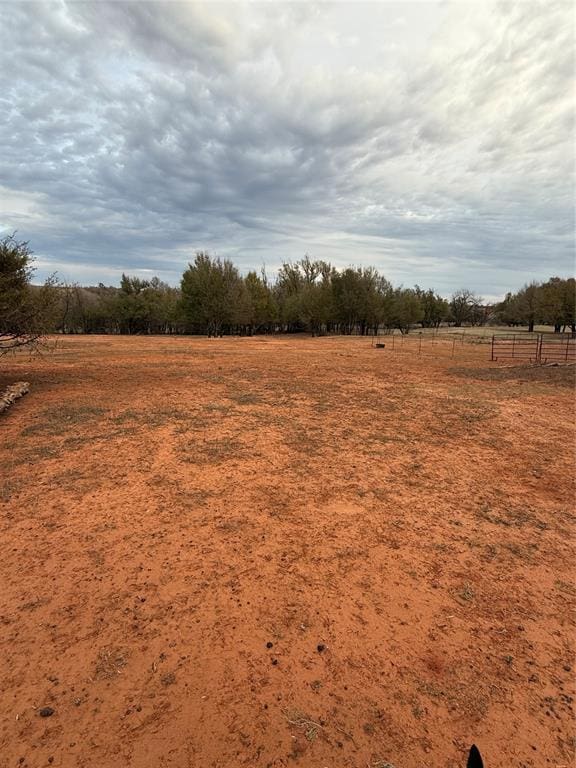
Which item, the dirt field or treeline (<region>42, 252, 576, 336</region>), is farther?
treeline (<region>42, 252, 576, 336</region>)

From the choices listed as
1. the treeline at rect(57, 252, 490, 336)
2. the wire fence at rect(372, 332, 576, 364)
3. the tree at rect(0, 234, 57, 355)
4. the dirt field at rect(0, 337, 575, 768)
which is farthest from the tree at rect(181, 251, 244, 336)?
the dirt field at rect(0, 337, 575, 768)

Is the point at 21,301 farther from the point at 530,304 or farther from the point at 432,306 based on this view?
the point at 432,306

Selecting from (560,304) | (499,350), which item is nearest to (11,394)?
(499,350)

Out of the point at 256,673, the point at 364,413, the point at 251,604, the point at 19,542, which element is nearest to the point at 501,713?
the point at 256,673

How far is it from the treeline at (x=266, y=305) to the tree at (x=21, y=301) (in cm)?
3499

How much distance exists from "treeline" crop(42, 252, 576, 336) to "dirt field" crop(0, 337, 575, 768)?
42.4 m

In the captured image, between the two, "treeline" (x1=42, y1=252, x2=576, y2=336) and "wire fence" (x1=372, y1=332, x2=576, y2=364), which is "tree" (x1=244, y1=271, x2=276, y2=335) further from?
"wire fence" (x1=372, y1=332, x2=576, y2=364)

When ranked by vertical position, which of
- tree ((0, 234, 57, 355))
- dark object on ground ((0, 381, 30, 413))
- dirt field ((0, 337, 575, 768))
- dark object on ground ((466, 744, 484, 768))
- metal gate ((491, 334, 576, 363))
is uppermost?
tree ((0, 234, 57, 355))

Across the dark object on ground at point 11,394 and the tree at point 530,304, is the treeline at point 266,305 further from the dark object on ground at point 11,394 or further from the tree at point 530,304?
the dark object on ground at point 11,394

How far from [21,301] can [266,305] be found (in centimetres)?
4624

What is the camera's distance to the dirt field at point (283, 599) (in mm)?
2375

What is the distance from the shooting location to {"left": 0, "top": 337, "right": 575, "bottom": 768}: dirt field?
238 centimetres

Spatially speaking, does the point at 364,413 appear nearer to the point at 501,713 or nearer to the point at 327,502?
the point at 327,502

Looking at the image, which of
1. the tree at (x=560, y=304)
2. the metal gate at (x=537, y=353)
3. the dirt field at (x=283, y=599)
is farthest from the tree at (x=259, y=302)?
the dirt field at (x=283, y=599)
